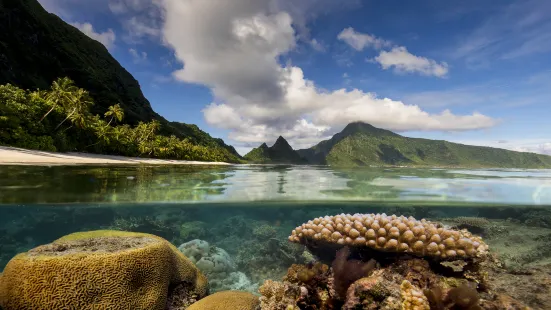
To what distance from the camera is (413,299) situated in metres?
3.35

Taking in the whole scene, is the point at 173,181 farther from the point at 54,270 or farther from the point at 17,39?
the point at 17,39

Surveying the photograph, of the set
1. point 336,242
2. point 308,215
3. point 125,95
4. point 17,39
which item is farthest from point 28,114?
point 125,95

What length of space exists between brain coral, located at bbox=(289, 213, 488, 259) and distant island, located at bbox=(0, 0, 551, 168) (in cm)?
3667

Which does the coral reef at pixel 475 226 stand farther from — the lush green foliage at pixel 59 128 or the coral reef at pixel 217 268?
the lush green foliage at pixel 59 128

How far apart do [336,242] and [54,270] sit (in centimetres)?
421

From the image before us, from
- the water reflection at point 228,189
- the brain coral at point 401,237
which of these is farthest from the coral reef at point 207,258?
the brain coral at point 401,237

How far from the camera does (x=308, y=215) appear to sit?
20031 mm

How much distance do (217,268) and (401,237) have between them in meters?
6.86

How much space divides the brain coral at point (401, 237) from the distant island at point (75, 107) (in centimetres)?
3667

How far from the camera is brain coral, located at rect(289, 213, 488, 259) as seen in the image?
4547 millimetres

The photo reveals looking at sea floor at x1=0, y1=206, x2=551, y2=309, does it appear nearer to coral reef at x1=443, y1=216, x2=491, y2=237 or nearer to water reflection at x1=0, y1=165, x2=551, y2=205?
coral reef at x1=443, y1=216, x2=491, y2=237

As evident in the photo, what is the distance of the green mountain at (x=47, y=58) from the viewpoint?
80250 millimetres

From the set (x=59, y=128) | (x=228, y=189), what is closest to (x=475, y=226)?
(x=228, y=189)

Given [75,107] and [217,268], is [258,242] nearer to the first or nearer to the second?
[217,268]
